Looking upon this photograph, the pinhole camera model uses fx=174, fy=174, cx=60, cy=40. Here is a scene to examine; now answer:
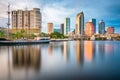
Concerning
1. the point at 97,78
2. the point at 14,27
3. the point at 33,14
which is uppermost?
the point at 33,14

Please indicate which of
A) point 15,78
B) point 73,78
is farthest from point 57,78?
point 15,78

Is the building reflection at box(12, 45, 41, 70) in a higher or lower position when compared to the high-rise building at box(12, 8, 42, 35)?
lower

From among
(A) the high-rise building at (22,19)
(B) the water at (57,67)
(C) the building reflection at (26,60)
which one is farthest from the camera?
(A) the high-rise building at (22,19)

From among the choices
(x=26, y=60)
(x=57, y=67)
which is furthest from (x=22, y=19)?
(x=57, y=67)

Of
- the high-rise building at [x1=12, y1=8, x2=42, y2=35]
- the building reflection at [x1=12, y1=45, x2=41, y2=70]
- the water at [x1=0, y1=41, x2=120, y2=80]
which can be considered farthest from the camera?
the high-rise building at [x1=12, y1=8, x2=42, y2=35]

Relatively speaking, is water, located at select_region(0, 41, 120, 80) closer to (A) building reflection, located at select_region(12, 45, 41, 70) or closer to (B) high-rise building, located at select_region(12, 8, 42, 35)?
(A) building reflection, located at select_region(12, 45, 41, 70)

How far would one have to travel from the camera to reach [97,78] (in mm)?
14133

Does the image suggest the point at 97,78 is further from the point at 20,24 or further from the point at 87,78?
the point at 20,24

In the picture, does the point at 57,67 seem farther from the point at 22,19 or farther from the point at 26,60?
the point at 22,19

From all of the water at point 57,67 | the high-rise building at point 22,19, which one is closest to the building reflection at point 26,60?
the water at point 57,67

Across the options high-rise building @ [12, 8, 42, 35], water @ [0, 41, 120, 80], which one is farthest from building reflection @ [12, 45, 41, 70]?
high-rise building @ [12, 8, 42, 35]

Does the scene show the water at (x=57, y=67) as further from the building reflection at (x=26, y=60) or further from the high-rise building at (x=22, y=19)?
the high-rise building at (x=22, y=19)

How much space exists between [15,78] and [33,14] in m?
189

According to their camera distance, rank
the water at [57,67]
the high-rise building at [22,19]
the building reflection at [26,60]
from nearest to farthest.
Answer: the water at [57,67]
the building reflection at [26,60]
the high-rise building at [22,19]
